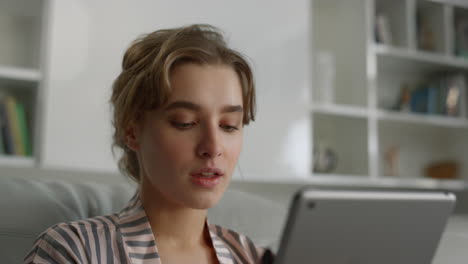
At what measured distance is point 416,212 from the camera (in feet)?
2.64

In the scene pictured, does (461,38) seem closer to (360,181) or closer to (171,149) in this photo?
(360,181)

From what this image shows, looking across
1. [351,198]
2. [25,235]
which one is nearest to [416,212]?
[351,198]

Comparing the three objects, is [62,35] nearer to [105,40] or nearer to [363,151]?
[105,40]

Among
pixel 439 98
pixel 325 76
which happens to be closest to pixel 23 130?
pixel 325 76

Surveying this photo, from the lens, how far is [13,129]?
6.99 ft

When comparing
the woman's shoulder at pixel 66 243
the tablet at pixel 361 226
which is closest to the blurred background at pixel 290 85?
the woman's shoulder at pixel 66 243

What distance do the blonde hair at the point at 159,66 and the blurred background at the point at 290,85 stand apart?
1115 millimetres

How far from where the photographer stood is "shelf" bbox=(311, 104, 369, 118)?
2709 mm

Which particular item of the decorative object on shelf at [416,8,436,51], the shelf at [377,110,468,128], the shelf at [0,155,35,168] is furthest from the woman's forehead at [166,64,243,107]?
the decorative object on shelf at [416,8,436,51]

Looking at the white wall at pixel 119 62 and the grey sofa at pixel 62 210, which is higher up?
the white wall at pixel 119 62

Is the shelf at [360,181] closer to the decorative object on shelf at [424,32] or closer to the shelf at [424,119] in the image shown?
the shelf at [424,119]

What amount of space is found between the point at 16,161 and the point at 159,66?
1301 millimetres

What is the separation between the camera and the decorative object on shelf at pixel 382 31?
300 centimetres

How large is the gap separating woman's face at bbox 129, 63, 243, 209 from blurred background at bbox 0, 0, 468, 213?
1251 mm
